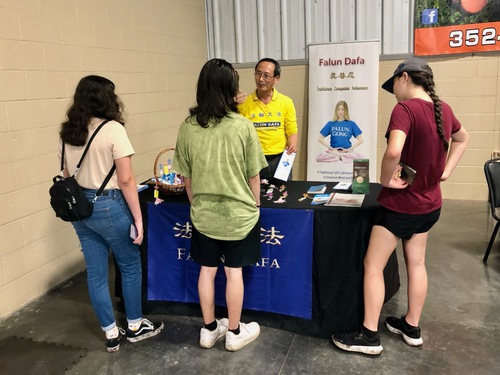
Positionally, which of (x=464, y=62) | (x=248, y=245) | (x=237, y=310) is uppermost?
(x=464, y=62)

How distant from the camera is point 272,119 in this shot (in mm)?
3289

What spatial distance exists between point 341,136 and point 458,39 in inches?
59.8

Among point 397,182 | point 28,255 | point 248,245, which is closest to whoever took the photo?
point 397,182

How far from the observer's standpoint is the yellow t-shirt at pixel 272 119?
10.8ft

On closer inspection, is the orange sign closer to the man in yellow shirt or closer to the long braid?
the man in yellow shirt

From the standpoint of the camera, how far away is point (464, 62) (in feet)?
15.2

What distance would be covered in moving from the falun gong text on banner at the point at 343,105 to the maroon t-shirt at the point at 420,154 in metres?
2.77

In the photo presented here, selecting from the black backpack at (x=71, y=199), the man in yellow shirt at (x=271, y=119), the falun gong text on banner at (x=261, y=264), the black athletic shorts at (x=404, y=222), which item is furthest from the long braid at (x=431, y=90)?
the black backpack at (x=71, y=199)

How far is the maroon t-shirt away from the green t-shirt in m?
0.64

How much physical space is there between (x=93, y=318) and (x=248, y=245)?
1.22m

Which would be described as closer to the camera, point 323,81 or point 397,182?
point 397,182

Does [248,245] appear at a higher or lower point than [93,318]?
higher

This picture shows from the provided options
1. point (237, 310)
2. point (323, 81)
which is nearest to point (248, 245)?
point (237, 310)

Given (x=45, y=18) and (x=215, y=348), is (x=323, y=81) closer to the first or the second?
(x=45, y=18)
